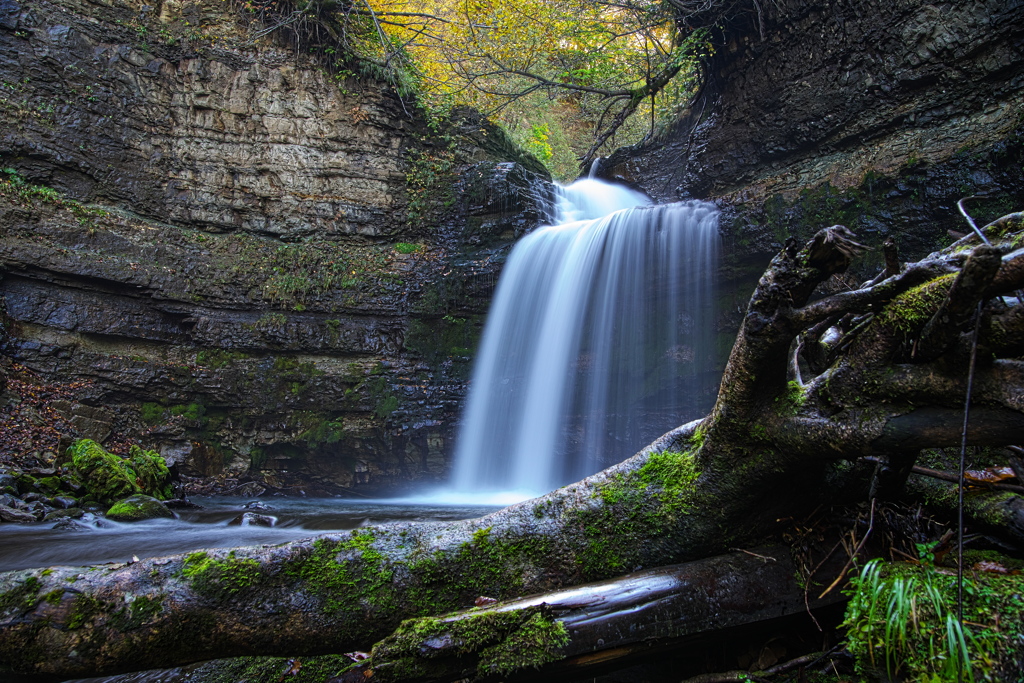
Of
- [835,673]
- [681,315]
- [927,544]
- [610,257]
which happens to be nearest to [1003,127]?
[681,315]

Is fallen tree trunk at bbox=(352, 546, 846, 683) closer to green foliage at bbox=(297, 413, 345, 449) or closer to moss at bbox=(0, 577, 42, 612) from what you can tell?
moss at bbox=(0, 577, 42, 612)

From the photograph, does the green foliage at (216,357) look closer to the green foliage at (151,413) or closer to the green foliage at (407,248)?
the green foliage at (151,413)

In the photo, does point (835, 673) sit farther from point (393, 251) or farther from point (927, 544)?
point (393, 251)

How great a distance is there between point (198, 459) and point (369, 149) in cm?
775

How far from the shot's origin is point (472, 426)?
35.9 ft

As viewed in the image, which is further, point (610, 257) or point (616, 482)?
point (610, 257)

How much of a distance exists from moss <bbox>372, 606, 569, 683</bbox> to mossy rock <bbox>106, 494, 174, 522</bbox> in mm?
5771

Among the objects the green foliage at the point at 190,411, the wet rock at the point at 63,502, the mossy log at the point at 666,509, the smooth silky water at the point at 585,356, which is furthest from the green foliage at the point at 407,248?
the mossy log at the point at 666,509

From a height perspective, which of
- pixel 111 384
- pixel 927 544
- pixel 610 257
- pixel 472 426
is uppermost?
pixel 610 257

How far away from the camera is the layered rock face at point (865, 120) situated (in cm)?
740

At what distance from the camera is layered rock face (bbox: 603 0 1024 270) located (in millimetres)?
7402

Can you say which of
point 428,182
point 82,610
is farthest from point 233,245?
point 82,610

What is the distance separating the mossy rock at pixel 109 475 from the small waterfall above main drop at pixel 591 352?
518 centimetres

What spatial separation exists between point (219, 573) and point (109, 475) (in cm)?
635
